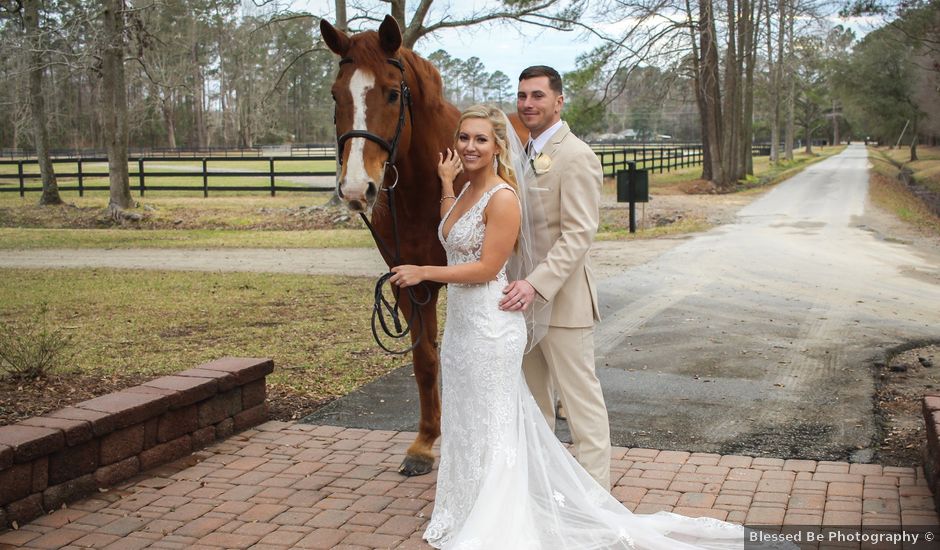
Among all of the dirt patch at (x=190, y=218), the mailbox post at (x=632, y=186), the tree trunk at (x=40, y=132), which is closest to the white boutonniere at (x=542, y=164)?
the mailbox post at (x=632, y=186)

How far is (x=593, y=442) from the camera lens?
13.4 feet

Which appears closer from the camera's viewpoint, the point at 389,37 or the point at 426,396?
the point at 389,37

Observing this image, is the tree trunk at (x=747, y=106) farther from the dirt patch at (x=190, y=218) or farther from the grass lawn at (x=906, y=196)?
the dirt patch at (x=190, y=218)

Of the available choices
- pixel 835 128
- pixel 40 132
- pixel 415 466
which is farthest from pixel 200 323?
pixel 835 128

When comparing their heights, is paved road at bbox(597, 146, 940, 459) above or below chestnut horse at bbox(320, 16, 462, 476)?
below

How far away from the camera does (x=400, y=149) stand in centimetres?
463

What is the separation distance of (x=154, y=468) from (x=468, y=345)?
229cm

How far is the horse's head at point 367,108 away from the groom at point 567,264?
0.67m

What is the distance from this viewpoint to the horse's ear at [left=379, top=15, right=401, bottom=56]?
443 cm

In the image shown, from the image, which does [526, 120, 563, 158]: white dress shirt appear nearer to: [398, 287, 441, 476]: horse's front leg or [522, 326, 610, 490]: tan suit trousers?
[522, 326, 610, 490]: tan suit trousers

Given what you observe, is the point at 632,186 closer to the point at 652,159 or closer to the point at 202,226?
the point at 202,226

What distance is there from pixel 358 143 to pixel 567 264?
111 centimetres

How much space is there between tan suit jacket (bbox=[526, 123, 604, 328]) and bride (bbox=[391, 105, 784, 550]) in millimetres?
130

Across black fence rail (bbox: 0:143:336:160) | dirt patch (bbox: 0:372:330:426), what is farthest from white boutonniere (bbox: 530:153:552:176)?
black fence rail (bbox: 0:143:336:160)
